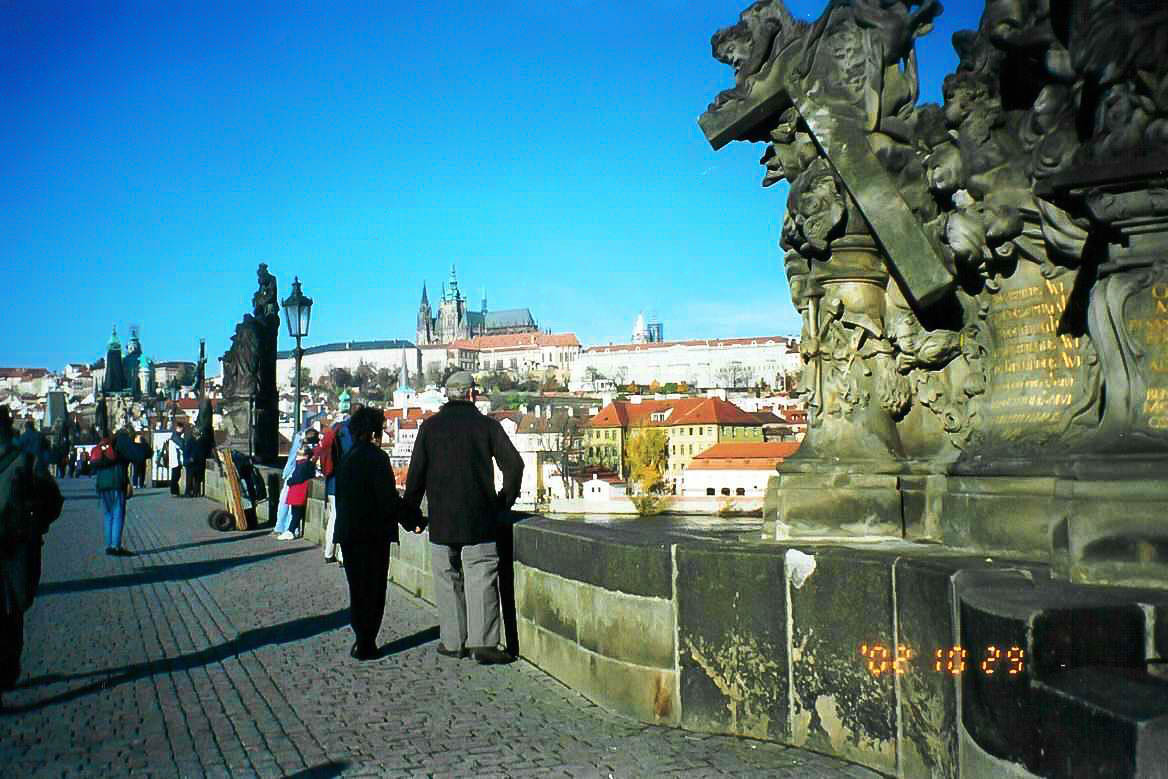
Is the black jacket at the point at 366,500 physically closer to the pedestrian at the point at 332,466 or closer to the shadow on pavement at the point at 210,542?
the pedestrian at the point at 332,466

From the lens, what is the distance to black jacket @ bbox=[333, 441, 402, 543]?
819 centimetres

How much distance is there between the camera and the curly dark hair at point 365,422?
888cm

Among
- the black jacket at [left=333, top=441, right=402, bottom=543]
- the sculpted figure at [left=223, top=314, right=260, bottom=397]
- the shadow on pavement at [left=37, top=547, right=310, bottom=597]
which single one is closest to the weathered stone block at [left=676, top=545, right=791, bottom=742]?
the black jacket at [left=333, top=441, right=402, bottom=543]

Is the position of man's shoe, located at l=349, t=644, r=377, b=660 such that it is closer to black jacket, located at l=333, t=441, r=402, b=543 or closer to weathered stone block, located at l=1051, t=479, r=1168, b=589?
black jacket, located at l=333, t=441, r=402, b=543

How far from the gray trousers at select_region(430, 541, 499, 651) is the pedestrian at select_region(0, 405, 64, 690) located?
2.33 metres

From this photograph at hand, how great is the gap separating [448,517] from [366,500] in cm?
91

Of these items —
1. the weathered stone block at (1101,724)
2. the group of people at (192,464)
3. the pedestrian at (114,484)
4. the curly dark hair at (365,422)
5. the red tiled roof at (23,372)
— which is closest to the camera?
the weathered stone block at (1101,724)

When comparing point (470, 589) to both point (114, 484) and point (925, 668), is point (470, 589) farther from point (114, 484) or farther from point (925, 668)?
point (114, 484)

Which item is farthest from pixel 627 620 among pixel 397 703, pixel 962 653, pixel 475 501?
pixel 962 653

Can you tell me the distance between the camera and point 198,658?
310 inches

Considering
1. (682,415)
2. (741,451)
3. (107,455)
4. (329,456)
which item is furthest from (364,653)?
(682,415)

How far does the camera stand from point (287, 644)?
8336 millimetres

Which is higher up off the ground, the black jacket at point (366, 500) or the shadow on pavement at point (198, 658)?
the black jacket at point (366, 500)
